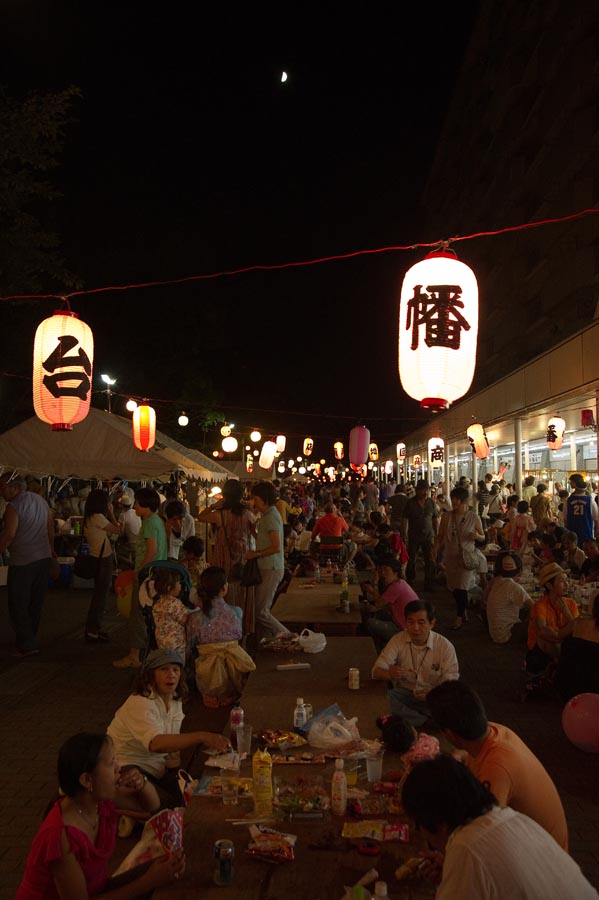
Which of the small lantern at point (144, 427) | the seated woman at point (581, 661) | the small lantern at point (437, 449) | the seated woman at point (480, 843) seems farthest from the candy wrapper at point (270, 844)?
the small lantern at point (437, 449)

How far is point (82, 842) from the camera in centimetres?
261

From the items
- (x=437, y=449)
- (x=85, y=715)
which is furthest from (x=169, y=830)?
(x=437, y=449)

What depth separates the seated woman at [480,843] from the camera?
2.02 m

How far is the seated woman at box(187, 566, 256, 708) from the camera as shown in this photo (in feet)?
18.0

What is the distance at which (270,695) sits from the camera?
15.5ft

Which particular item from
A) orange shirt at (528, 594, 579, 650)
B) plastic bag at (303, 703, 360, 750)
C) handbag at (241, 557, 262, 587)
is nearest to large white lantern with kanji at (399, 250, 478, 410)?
orange shirt at (528, 594, 579, 650)

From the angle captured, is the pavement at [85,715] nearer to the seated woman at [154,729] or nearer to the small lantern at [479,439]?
the seated woman at [154,729]

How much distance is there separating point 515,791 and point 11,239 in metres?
18.1

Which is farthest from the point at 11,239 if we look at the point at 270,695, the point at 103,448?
the point at 270,695

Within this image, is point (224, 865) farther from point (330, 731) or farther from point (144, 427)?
point (144, 427)

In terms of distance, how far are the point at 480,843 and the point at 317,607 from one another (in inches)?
235

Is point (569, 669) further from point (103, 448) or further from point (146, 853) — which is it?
point (103, 448)

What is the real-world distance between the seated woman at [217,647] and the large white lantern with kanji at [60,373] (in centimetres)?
441

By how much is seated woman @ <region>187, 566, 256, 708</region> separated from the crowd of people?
1 centimetres
